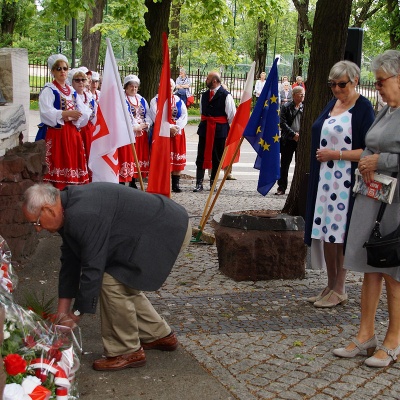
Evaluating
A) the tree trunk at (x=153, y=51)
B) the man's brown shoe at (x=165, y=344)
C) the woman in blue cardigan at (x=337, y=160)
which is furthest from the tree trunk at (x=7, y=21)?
the man's brown shoe at (x=165, y=344)

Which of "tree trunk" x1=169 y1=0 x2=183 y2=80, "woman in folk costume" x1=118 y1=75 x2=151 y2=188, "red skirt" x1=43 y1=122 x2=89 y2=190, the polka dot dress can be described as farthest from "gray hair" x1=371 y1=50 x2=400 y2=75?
"tree trunk" x1=169 y1=0 x2=183 y2=80

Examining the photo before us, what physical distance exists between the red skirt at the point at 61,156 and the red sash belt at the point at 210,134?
12.2ft

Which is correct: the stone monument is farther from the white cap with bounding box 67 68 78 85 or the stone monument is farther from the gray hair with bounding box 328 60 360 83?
the gray hair with bounding box 328 60 360 83

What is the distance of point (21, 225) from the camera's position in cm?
688

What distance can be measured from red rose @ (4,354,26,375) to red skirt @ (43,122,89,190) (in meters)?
5.48

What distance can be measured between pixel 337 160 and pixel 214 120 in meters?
6.63

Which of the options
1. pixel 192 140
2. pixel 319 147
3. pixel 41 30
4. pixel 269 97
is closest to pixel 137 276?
pixel 319 147

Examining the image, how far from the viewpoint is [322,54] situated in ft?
26.2

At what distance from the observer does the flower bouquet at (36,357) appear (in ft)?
11.1

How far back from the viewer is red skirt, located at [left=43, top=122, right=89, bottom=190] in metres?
8.79

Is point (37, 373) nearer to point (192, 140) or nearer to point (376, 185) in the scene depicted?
point (376, 185)

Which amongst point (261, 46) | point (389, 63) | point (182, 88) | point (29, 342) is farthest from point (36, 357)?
point (261, 46)

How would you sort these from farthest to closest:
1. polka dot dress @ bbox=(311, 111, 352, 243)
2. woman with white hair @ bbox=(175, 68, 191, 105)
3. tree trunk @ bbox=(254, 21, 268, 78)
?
tree trunk @ bbox=(254, 21, 268, 78), woman with white hair @ bbox=(175, 68, 191, 105), polka dot dress @ bbox=(311, 111, 352, 243)

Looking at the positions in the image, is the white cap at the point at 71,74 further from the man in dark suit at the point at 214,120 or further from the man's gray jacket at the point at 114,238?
the man's gray jacket at the point at 114,238
